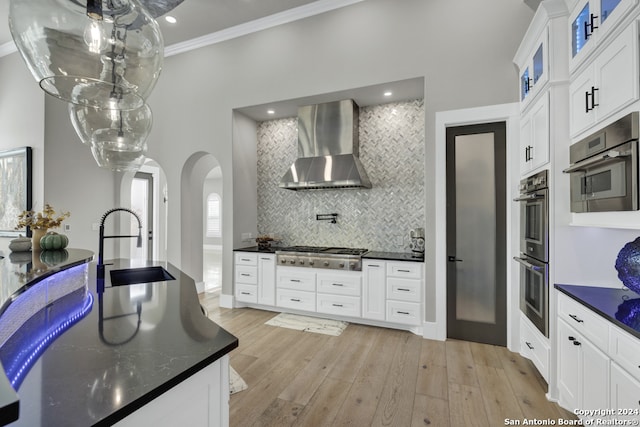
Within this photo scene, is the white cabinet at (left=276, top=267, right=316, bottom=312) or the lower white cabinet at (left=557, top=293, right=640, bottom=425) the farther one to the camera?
the white cabinet at (left=276, top=267, right=316, bottom=312)

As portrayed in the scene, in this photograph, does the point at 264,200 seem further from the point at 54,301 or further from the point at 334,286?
the point at 54,301

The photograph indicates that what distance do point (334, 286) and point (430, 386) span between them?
5.51 feet

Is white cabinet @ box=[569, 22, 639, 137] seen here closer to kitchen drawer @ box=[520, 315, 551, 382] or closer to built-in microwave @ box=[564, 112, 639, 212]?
built-in microwave @ box=[564, 112, 639, 212]

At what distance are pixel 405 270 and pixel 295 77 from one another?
2959 mm

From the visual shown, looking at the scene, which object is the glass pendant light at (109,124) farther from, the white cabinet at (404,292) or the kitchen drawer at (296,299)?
the white cabinet at (404,292)

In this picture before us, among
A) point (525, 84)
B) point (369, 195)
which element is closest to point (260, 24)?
point (369, 195)

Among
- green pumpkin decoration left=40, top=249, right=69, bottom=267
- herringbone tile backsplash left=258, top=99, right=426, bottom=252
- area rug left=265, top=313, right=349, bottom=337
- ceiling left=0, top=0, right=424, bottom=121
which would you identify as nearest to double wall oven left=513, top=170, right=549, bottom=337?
herringbone tile backsplash left=258, top=99, right=426, bottom=252

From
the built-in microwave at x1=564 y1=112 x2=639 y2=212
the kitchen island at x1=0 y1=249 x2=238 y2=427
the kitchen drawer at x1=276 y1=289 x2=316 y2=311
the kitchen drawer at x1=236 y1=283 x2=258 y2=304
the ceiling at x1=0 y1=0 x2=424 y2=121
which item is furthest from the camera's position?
the kitchen drawer at x1=236 y1=283 x2=258 y2=304

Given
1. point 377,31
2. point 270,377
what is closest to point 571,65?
point 377,31

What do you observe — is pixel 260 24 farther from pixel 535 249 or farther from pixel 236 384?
pixel 236 384

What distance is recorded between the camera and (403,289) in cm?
357

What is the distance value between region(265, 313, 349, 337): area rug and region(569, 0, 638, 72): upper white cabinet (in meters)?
3.34

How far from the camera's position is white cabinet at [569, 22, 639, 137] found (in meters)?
1.60

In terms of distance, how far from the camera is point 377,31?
3754 millimetres
